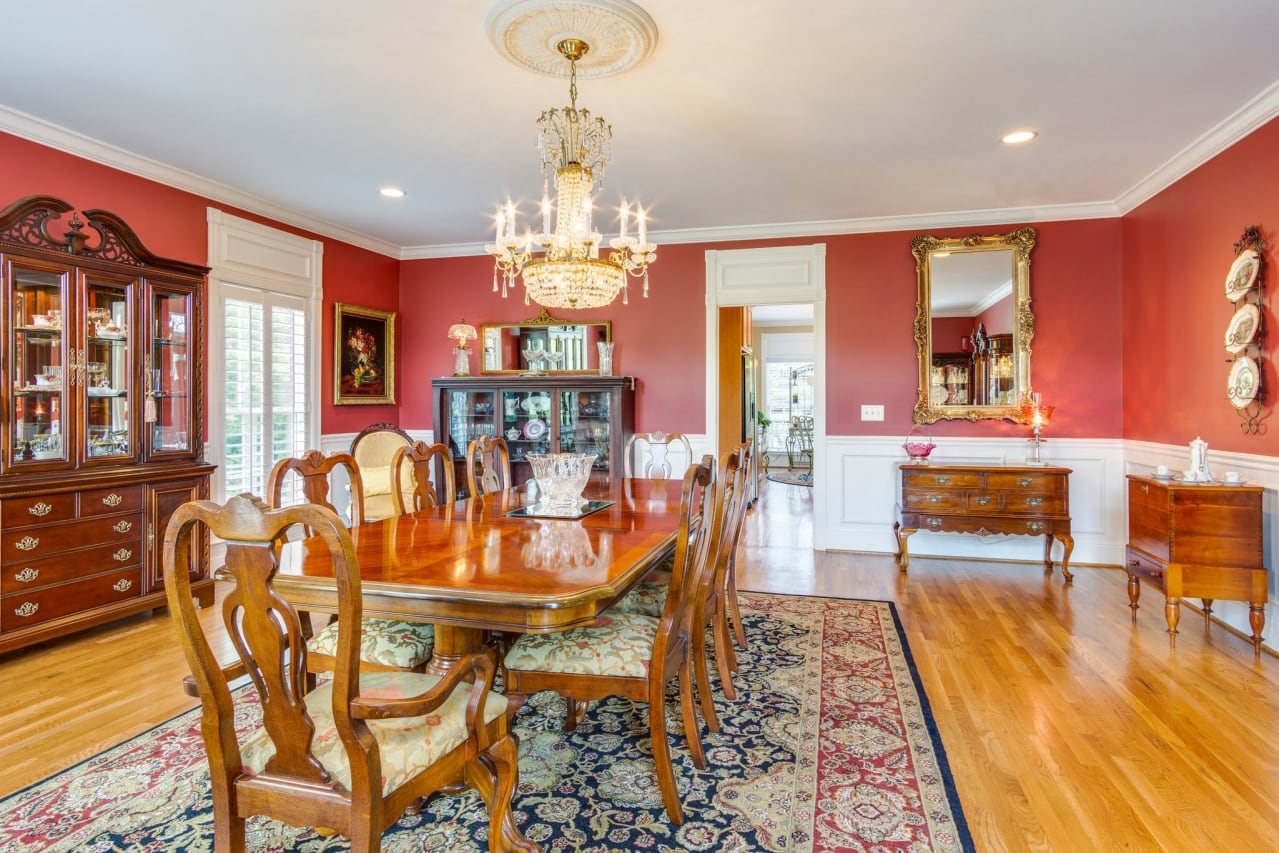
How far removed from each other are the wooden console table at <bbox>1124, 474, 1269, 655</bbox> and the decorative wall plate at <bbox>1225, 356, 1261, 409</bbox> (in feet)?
1.56

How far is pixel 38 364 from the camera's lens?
10.7 ft

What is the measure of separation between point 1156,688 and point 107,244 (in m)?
5.24

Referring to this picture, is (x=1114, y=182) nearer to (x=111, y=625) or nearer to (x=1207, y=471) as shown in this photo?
(x=1207, y=471)

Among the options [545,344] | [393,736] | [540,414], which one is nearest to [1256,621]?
[393,736]

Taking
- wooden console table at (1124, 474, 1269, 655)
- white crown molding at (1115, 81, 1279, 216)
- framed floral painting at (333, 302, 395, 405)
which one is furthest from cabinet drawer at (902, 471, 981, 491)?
framed floral painting at (333, 302, 395, 405)

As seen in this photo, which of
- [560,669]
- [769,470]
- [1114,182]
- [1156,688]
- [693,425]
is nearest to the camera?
[560,669]

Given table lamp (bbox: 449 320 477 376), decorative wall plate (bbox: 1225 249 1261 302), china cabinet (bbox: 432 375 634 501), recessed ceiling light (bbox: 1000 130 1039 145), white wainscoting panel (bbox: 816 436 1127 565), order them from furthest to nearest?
table lamp (bbox: 449 320 477 376) → china cabinet (bbox: 432 375 634 501) → white wainscoting panel (bbox: 816 436 1127 565) → recessed ceiling light (bbox: 1000 130 1039 145) → decorative wall plate (bbox: 1225 249 1261 302)

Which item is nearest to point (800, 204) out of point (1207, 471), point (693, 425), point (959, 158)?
point (959, 158)

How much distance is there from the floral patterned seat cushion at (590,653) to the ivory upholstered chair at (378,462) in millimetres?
3216

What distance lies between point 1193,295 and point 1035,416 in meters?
1.22

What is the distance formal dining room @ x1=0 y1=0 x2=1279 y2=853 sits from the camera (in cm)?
182

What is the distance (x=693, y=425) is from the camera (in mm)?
5648

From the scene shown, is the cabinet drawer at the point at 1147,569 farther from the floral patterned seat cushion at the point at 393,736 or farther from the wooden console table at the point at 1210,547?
the floral patterned seat cushion at the point at 393,736

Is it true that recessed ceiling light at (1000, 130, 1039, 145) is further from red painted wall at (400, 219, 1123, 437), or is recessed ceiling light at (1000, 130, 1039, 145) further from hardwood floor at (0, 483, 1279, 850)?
hardwood floor at (0, 483, 1279, 850)
